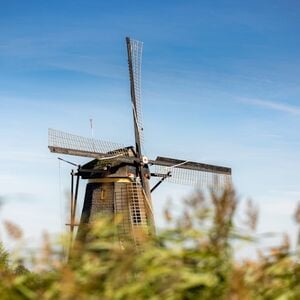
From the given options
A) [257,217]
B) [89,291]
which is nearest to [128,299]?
[89,291]

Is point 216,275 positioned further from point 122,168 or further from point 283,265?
point 122,168

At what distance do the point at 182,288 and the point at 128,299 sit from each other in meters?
0.28

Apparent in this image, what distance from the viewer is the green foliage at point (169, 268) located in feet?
9.39

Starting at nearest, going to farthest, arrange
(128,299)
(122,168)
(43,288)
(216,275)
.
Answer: (128,299), (216,275), (43,288), (122,168)

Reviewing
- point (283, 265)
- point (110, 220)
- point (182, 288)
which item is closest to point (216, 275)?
point (182, 288)

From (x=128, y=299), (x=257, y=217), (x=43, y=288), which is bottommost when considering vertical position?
(x=128, y=299)

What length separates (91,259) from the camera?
3.15 meters

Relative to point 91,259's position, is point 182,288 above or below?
below

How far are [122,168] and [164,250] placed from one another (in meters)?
27.0

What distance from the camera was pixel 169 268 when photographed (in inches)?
115

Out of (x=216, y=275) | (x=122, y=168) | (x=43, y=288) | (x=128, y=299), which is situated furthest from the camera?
(x=122, y=168)

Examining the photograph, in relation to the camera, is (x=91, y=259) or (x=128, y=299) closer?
(x=128, y=299)

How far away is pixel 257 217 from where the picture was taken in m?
3.31

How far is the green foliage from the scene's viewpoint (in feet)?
9.39
